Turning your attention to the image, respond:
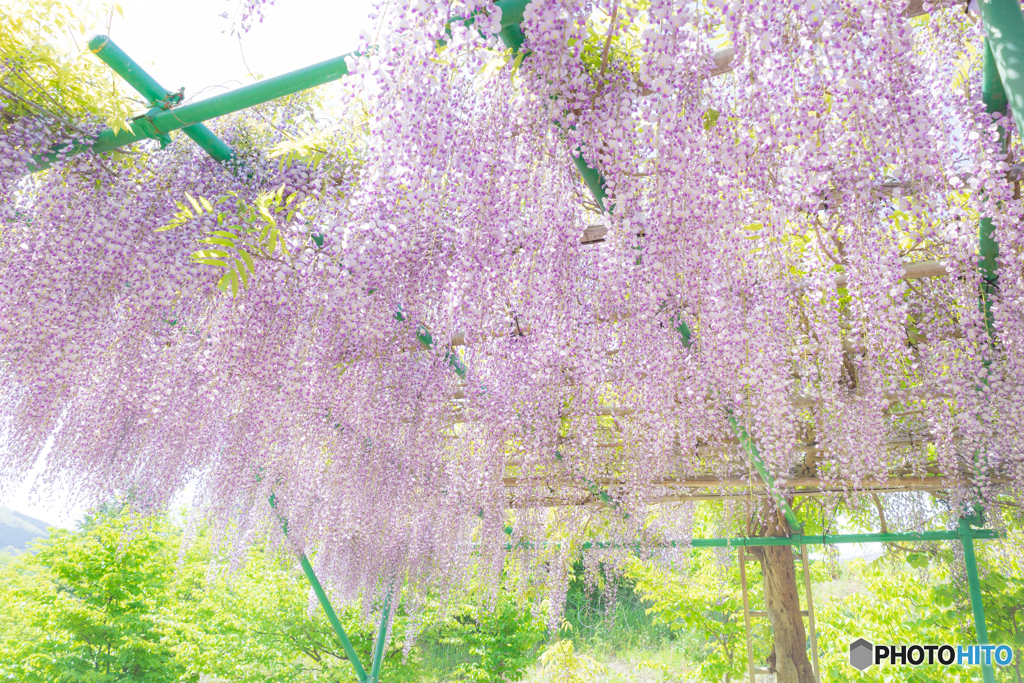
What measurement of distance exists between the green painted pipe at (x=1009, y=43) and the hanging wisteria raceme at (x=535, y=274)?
0.84 feet

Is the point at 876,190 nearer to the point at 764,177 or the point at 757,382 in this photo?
the point at 764,177

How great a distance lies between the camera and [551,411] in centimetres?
341

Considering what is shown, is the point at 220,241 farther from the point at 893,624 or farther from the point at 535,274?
the point at 893,624

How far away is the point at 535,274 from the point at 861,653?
589cm

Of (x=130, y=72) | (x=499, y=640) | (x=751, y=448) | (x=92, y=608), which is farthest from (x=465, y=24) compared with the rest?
(x=499, y=640)

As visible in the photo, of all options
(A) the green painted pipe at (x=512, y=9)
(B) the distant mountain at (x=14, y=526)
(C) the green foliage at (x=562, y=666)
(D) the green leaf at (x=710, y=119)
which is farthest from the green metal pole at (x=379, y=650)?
(B) the distant mountain at (x=14, y=526)

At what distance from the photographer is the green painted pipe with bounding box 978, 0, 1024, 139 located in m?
1.24

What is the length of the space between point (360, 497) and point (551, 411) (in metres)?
1.93

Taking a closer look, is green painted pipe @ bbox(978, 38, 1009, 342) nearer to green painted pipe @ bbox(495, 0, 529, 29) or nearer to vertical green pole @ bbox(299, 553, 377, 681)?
green painted pipe @ bbox(495, 0, 529, 29)

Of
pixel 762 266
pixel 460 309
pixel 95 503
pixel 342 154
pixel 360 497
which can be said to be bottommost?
pixel 95 503

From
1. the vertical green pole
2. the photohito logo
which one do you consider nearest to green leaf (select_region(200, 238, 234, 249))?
the vertical green pole

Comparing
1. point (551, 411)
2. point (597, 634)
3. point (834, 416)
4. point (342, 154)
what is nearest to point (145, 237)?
point (342, 154)

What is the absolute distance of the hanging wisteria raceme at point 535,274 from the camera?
169 cm

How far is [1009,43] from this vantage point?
1268 millimetres
